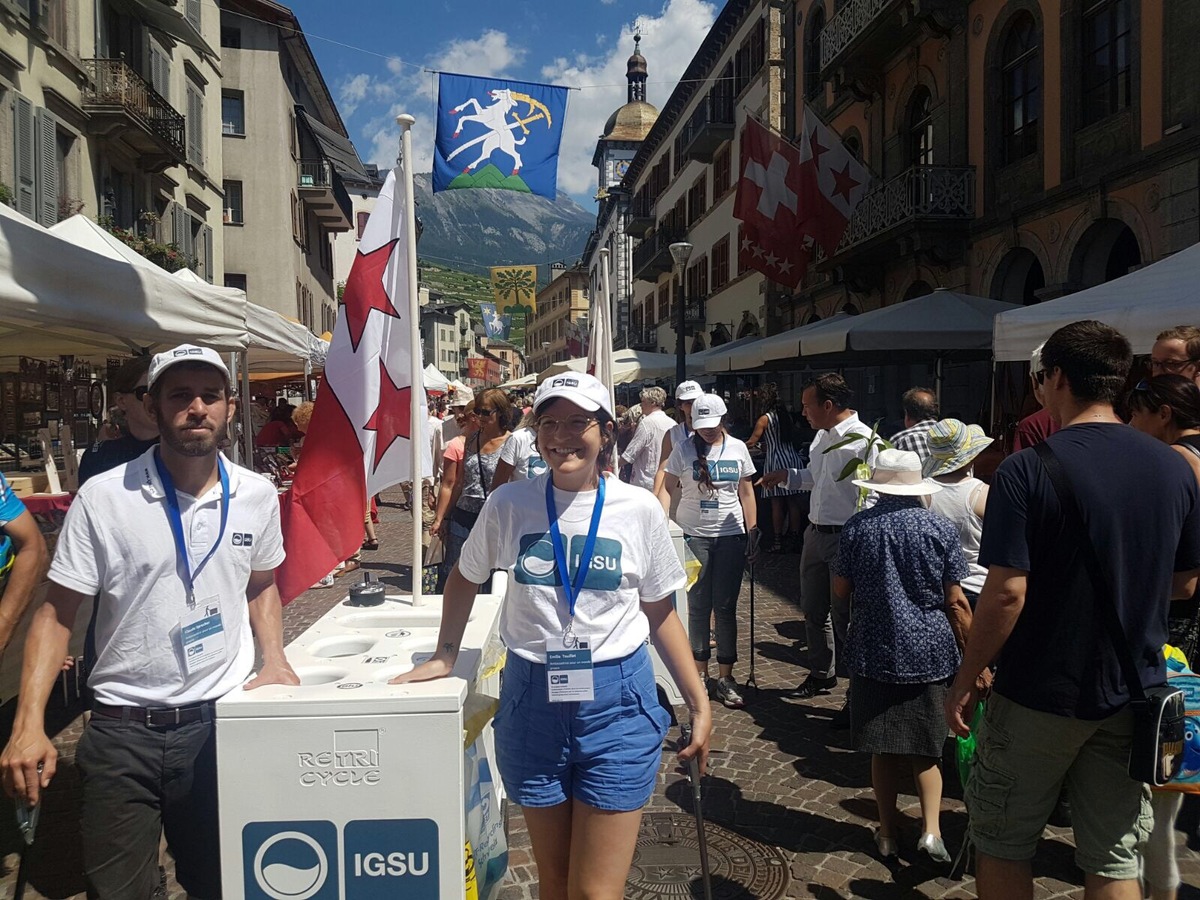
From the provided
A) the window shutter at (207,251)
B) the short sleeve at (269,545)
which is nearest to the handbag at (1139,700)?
the short sleeve at (269,545)

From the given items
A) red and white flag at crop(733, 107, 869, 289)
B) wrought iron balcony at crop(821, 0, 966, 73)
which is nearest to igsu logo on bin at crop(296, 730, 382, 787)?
red and white flag at crop(733, 107, 869, 289)

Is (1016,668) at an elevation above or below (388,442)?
below

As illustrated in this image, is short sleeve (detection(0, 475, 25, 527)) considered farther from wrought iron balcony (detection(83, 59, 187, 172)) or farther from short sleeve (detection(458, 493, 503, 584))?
wrought iron balcony (detection(83, 59, 187, 172))

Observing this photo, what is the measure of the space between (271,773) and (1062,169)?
13.8m

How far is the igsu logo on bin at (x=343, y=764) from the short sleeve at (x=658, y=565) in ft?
2.97

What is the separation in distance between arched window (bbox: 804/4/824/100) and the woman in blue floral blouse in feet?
68.5

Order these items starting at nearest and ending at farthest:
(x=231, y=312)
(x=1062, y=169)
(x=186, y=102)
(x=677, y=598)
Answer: (x=677, y=598) < (x=231, y=312) < (x=1062, y=169) < (x=186, y=102)

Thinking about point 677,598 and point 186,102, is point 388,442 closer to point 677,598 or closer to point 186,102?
point 677,598

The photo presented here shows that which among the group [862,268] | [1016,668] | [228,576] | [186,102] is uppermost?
[186,102]

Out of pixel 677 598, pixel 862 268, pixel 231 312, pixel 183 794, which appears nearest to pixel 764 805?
pixel 677 598

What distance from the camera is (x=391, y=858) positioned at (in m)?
2.40

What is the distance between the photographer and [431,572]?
256 inches

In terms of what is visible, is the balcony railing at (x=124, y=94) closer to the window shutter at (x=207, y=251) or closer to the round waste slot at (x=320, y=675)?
the window shutter at (x=207, y=251)

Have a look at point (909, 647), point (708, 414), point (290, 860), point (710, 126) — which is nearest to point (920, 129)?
point (710, 126)
